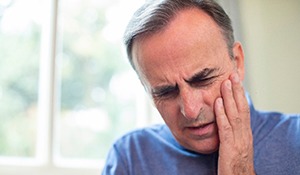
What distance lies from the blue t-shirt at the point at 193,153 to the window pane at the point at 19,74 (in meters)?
0.58

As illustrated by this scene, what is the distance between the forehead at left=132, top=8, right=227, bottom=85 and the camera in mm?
1030

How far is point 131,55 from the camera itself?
116 centimetres

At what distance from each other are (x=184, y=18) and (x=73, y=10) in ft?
2.78

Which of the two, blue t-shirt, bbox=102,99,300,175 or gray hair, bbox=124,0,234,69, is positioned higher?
gray hair, bbox=124,0,234,69

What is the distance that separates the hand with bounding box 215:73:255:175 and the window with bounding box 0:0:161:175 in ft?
2.29

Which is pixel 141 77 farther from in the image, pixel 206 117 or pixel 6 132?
pixel 6 132

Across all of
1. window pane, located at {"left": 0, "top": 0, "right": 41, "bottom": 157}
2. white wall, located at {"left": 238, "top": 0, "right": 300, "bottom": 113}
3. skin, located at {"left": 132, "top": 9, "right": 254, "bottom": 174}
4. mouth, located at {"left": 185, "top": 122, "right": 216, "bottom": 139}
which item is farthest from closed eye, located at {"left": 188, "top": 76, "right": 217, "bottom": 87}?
window pane, located at {"left": 0, "top": 0, "right": 41, "bottom": 157}

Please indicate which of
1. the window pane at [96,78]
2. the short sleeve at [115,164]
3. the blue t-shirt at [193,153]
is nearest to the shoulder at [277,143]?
the blue t-shirt at [193,153]

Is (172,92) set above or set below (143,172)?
above

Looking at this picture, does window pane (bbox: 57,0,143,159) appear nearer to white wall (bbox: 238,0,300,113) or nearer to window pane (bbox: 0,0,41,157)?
window pane (bbox: 0,0,41,157)

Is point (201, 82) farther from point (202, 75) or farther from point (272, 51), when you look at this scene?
point (272, 51)

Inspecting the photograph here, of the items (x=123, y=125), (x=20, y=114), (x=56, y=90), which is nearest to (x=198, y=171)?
(x=123, y=125)

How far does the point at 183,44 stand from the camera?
1030 mm

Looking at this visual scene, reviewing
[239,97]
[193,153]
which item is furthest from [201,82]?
[193,153]
